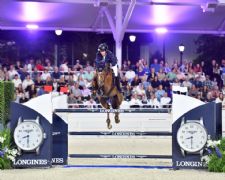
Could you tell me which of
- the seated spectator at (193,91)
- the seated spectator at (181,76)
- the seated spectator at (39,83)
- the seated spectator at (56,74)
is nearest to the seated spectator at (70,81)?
the seated spectator at (56,74)

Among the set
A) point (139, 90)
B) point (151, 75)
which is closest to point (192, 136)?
point (139, 90)

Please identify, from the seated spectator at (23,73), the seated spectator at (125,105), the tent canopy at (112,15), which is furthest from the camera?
the tent canopy at (112,15)

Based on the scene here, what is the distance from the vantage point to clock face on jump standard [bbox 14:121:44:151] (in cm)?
915

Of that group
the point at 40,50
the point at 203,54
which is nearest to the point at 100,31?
the point at 40,50

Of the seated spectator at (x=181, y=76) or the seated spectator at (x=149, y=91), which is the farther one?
the seated spectator at (x=181, y=76)

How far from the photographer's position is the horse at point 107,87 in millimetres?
11664

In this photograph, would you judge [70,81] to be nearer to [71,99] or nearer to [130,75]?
[71,99]

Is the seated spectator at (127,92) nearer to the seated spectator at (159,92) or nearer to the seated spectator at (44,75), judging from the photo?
the seated spectator at (159,92)

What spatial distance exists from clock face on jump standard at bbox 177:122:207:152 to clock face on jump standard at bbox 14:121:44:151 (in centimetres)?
231

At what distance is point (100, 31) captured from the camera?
25938 mm

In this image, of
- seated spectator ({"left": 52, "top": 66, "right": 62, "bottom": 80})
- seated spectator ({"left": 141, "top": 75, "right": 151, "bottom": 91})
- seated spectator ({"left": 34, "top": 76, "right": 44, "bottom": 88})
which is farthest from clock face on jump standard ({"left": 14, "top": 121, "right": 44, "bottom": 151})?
seated spectator ({"left": 52, "top": 66, "right": 62, "bottom": 80})

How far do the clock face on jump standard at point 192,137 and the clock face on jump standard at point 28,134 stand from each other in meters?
2.31

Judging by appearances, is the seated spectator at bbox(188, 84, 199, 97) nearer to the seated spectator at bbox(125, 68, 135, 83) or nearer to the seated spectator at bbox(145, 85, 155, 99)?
the seated spectator at bbox(145, 85, 155, 99)

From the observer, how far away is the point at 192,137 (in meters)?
9.05
